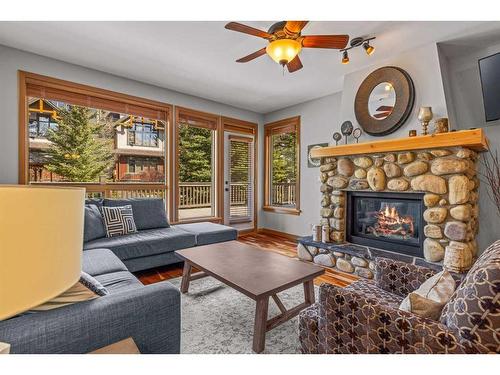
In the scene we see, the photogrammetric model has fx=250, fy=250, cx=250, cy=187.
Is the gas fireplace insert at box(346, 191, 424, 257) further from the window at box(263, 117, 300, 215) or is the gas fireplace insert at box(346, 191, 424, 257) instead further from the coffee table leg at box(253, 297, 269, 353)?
the coffee table leg at box(253, 297, 269, 353)

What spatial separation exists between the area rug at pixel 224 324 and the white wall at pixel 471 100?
7.28 feet

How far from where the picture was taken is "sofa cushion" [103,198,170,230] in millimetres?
3313

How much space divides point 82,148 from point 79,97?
938 millimetres

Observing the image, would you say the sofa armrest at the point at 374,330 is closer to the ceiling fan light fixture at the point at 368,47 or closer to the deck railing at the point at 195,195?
the ceiling fan light fixture at the point at 368,47

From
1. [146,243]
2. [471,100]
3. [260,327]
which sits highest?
[471,100]

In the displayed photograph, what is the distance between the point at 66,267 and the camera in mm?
548

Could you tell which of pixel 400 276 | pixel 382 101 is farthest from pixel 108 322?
pixel 382 101

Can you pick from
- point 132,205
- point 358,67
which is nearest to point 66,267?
point 132,205

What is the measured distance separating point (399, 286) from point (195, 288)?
6.03 ft

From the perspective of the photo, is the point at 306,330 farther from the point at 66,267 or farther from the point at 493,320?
the point at 66,267

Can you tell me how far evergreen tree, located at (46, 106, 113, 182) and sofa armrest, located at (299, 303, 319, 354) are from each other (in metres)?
3.71

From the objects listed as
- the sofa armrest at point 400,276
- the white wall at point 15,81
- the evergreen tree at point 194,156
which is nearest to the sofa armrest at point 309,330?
the sofa armrest at point 400,276

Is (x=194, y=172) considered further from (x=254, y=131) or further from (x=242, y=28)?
(x=242, y=28)

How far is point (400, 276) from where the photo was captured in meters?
1.66
